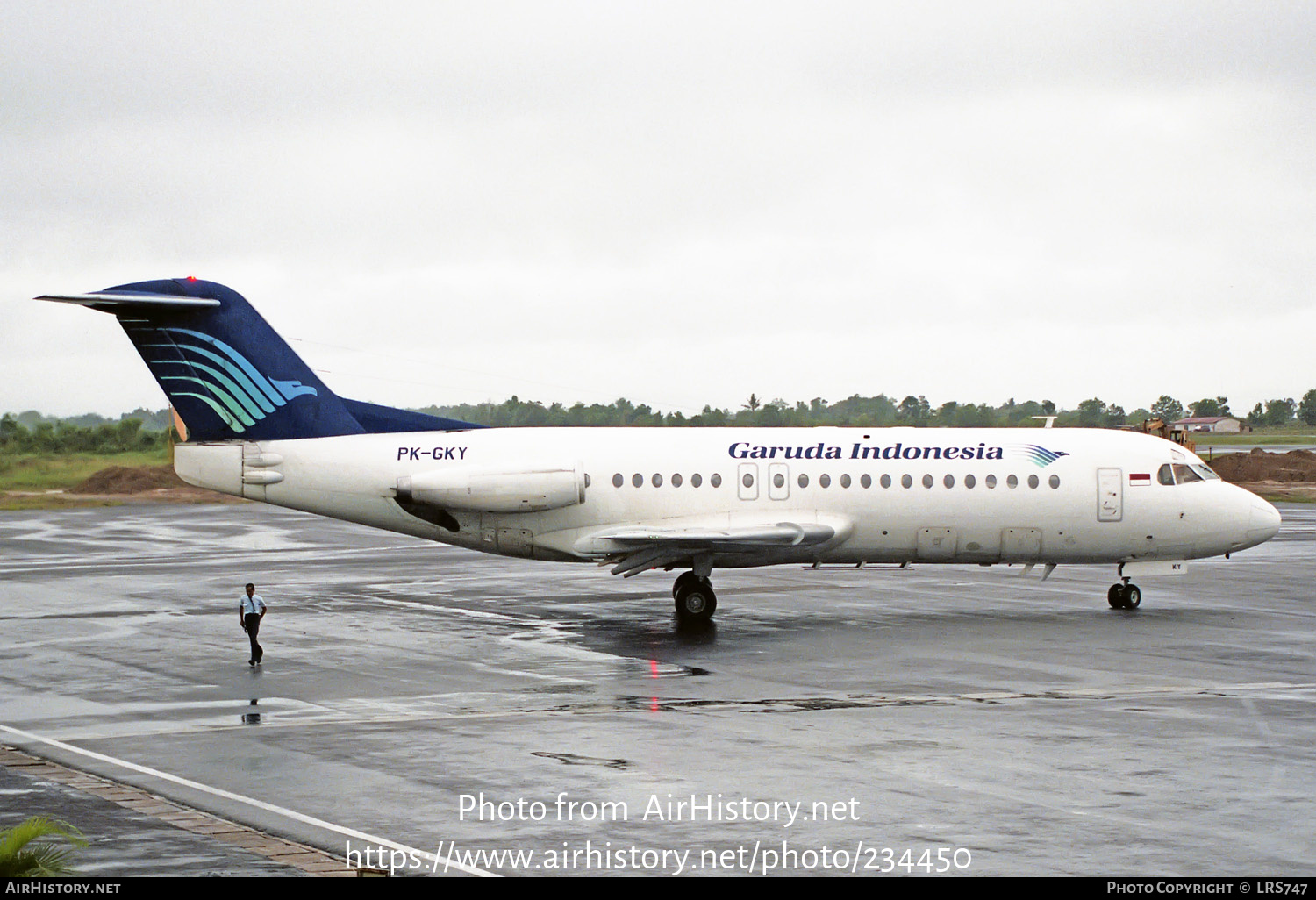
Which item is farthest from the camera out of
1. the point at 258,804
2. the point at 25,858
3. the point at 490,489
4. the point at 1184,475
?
the point at 1184,475

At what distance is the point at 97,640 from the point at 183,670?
397 centimetres

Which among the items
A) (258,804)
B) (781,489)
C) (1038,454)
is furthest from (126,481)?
(258,804)

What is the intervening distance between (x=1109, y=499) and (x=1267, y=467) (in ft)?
175

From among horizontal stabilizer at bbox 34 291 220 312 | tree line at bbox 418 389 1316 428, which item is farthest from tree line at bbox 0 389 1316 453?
horizontal stabilizer at bbox 34 291 220 312

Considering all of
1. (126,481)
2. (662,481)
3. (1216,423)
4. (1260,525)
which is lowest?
(126,481)

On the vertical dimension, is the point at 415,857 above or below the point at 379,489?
below

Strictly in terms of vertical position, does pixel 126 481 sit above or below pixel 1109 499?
below

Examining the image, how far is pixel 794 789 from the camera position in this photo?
14.5 meters

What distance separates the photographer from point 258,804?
13883 millimetres

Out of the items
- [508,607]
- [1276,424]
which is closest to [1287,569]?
[508,607]

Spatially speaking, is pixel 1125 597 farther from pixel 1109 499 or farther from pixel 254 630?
pixel 254 630

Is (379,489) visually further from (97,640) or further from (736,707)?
(736,707)

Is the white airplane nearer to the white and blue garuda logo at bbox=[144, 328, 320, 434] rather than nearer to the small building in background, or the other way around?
the white and blue garuda logo at bbox=[144, 328, 320, 434]

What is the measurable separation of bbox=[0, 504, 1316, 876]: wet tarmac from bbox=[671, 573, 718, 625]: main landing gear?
373 millimetres
